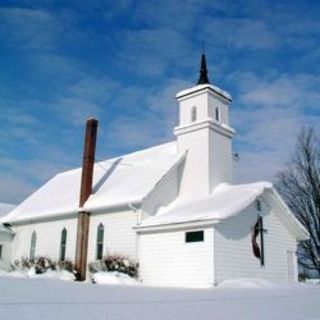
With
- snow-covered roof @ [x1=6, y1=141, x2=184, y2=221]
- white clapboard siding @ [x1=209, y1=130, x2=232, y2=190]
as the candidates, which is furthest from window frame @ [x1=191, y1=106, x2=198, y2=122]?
snow-covered roof @ [x1=6, y1=141, x2=184, y2=221]

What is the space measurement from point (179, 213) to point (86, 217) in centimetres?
654

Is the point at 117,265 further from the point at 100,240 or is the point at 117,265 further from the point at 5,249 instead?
the point at 5,249

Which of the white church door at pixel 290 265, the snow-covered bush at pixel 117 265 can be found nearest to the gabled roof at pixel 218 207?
the white church door at pixel 290 265

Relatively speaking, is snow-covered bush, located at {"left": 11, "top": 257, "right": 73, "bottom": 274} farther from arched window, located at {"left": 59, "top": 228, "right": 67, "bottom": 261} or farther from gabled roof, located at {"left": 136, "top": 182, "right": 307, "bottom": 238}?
gabled roof, located at {"left": 136, "top": 182, "right": 307, "bottom": 238}

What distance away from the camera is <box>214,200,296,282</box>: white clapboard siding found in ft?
70.7

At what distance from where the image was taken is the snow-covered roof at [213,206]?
2144 cm

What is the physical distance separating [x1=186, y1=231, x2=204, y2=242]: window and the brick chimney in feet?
23.8

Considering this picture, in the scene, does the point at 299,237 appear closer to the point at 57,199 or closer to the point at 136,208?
the point at 136,208

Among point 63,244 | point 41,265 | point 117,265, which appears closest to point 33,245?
point 41,265

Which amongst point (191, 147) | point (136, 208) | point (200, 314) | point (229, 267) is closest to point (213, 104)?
point (191, 147)

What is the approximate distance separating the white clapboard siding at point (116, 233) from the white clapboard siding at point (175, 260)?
0.81m

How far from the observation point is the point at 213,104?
29.0 metres

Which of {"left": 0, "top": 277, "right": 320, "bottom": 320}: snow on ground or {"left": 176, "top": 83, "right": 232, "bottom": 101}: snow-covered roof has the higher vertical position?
{"left": 176, "top": 83, "right": 232, "bottom": 101}: snow-covered roof

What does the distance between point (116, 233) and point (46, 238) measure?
6941 mm
